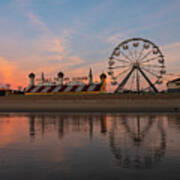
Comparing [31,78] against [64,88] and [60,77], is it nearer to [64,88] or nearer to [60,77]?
[60,77]

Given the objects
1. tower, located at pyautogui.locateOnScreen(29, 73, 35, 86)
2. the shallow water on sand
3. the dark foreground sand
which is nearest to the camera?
the shallow water on sand

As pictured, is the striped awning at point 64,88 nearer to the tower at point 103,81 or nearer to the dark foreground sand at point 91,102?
the tower at point 103,81

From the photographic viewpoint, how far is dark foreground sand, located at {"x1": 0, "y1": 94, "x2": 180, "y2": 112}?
56706 millimetres

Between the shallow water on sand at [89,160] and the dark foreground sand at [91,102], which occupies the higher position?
the dark foreground sand at [91,102]

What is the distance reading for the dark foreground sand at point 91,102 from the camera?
56.7m

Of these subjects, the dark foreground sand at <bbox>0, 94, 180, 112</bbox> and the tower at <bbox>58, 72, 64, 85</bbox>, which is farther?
the tower at <bbox>58, 72, 64, 85</bbox>

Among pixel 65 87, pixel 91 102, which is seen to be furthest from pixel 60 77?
pixel 91 102

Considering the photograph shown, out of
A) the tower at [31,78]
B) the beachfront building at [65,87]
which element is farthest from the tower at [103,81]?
the tower at [31,78]

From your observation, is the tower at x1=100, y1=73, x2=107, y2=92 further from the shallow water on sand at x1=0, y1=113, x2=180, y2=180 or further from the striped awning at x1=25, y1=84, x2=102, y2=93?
the shallow water on sand at x1=0, y1=113, x2=180, y2=180

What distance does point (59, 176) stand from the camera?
290 inches

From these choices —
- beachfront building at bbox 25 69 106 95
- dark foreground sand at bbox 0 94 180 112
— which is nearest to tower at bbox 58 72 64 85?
beachfront building at bbox 25 69 106 95

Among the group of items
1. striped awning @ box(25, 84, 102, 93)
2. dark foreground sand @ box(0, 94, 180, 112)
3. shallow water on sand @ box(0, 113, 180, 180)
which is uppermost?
striped awning @ box(25, 84, 102, 93)

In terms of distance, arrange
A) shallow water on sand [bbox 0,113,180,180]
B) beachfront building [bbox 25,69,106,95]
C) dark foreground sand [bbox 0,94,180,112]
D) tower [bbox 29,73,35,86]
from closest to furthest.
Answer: shallow water on sand [bbox 0,113,180,180] → dark foreground sand [bbox 0,94,180,112] → beachfront building [bbox 25,69,106,95] → tower [bbox 29,73,35,86]

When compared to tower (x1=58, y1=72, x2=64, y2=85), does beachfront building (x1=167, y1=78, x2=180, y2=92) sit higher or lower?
lower
